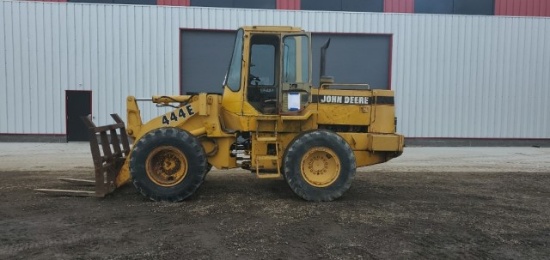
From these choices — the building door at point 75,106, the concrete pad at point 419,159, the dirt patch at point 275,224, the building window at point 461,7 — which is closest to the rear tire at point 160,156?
the dirt patch at point 275,224

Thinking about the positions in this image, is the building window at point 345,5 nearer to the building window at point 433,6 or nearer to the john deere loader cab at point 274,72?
the building window at point 433,6

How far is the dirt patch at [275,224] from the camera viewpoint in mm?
4562

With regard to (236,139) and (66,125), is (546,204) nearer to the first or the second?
(236,139)

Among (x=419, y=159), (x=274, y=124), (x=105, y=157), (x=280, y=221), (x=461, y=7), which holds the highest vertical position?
(x=461, y=7)

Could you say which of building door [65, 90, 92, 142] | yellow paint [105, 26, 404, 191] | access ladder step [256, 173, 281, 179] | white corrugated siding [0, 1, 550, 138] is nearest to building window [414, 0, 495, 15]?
white corrugated siding [0, 1, 550, 138]

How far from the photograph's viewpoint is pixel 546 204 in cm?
696

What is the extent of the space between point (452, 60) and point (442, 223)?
1288cm

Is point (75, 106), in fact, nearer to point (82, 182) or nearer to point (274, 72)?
point (82, 182)

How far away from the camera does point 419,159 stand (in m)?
13.1

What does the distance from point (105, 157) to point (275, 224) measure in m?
3.20

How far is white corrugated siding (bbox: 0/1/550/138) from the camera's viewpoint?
52.0ft

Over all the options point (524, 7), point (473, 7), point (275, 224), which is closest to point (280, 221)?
point (275, 224)

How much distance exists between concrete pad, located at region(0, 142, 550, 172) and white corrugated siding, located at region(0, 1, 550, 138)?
130 cm

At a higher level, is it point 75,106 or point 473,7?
point 473,7
